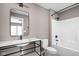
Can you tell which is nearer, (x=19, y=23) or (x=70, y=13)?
(x=19, y=23)

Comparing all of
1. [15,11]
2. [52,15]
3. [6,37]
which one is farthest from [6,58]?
[52,15]

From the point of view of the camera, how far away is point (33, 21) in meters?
2.16

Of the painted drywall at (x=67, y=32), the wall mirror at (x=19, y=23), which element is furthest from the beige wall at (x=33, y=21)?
the painted drywall at (x=67, y=32)

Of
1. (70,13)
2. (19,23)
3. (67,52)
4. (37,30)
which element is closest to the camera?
(19,23)

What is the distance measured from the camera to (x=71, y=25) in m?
2.31

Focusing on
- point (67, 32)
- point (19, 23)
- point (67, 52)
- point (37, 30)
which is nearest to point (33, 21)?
point (37, 30)

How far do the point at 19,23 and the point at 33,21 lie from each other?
535 mm

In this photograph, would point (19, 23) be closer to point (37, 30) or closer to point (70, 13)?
point (37, 30)

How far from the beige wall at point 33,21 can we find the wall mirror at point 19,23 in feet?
0.37

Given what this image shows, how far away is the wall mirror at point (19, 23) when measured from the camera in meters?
1.72

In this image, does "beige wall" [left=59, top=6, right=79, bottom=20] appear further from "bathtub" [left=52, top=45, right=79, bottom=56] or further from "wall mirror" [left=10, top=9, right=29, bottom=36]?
"wall mirror" [left=10, top=9, right=29, bottom=36]

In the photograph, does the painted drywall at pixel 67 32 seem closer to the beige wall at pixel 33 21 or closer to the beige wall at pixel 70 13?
the beige wall at pixel 70 13

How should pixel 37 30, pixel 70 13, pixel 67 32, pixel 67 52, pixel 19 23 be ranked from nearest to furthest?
pixel 19 23 < pixel 67 52 < pixel 37 30 < pixel 67 32 < pixel 70 13

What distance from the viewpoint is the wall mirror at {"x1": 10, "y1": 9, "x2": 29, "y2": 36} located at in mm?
1722
